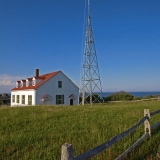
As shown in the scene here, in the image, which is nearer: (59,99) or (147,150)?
(147,150)

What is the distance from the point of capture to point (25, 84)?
36.2 metres

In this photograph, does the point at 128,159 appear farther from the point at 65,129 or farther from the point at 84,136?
the point at 65,129

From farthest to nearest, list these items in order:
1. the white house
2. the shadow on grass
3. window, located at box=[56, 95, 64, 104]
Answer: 1. window, located at box=[56, 95, 64, 104]
2. the white house
3. the shadow on grass

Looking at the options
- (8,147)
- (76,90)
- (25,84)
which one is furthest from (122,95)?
(8,147)

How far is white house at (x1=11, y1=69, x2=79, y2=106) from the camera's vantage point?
30.3m

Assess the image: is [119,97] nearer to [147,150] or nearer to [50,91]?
[50,91]

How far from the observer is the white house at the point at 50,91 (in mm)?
30266

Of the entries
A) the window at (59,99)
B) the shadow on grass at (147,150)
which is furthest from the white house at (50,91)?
the shadow on grass at (147,150)

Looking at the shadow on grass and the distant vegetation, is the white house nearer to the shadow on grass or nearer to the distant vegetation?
the distant vegetation

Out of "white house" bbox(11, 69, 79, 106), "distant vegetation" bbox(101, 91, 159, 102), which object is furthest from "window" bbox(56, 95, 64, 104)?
"distant vegetation" bbox(101, 91, 159, 102)

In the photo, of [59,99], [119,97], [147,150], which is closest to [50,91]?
[59,99]

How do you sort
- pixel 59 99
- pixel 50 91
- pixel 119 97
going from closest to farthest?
pixel 50 91 → pixel 59 99 → pixel 119 97

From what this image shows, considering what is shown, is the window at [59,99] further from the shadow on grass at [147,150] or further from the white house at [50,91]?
the shadow on grass at [147,150]

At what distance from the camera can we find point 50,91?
31.0m
